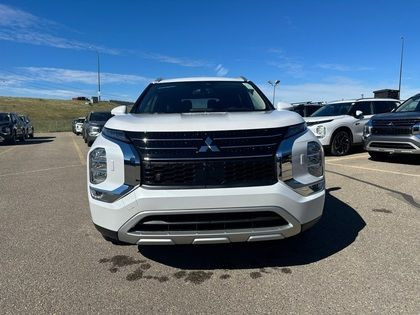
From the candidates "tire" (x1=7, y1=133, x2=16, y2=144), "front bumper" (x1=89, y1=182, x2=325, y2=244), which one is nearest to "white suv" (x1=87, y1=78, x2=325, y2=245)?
"front bumper" (x1=89, y1=182, x2=325, y2=244)

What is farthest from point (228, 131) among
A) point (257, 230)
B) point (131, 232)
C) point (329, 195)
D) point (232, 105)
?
point (329, 195)

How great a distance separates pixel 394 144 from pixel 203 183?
7.78 metres

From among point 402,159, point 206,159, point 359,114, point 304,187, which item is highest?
point 359,114

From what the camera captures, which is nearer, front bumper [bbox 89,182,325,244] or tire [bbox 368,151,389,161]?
front bumper [bbox 89,182,325,244]

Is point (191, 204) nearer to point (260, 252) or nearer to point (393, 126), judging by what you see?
point (260, 252)

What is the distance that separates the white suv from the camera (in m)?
3.44

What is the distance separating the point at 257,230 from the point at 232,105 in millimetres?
1986

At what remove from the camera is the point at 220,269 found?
3848mm

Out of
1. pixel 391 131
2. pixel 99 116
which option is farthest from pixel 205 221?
pixel 99 116

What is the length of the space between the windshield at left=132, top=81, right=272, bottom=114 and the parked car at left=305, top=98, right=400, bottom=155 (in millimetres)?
7246

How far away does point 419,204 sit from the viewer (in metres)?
6.02

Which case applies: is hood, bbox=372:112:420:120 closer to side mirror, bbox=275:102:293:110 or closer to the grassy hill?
side mirror, bbox=275:102:293:110

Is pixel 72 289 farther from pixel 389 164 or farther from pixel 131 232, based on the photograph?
pixel 389 164

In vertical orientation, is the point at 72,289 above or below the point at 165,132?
below
